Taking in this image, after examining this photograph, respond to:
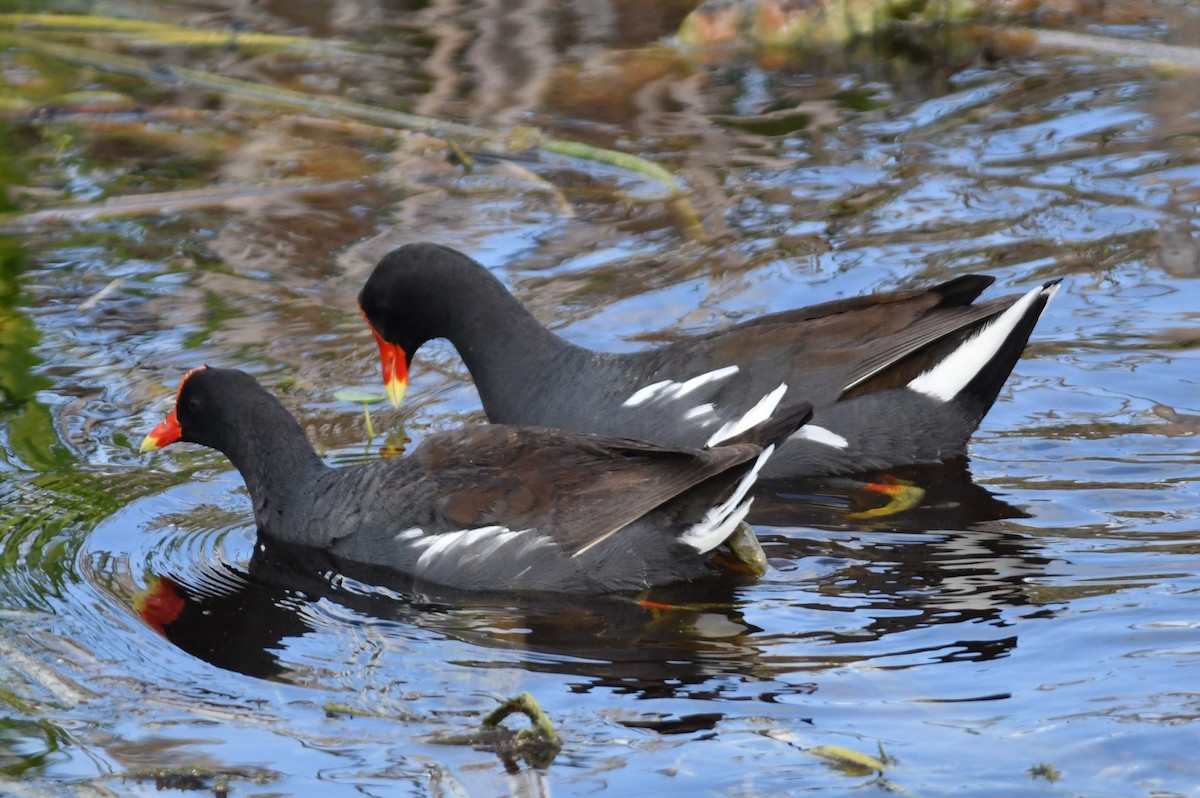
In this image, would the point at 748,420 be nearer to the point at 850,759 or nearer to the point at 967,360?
the point at 967,360

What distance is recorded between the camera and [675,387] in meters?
5.71

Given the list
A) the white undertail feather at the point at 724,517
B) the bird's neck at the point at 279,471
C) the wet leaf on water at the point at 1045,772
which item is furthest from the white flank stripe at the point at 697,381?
the wet leaf on water at the point at 1045,772

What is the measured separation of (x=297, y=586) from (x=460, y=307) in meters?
1.46

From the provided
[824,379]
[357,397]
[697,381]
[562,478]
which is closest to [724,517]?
[562,478]

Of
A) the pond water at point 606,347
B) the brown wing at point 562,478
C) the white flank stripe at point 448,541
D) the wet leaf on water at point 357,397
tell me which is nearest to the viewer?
the pond water at point 606,347

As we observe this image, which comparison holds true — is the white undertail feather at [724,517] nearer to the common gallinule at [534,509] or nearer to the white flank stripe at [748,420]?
the common gallinule at [534,509]

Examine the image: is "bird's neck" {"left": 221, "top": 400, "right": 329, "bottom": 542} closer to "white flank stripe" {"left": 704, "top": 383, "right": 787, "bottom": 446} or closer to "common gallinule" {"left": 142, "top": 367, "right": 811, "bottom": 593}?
"common gallinule" {"left": 142, "top": 367, "right": 811, "bottom": 593}

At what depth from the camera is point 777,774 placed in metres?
3.64

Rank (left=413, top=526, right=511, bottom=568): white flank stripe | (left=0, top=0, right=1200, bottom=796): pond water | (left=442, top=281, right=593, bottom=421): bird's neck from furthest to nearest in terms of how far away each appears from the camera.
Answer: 1. (left=442, top=281, right=593, bottom=421): bird's neck
2. (left=413, top=526, right=511, bottom=568): white flank stripe
3. (left=0, top=0, right=1200, bottom=796): pond water

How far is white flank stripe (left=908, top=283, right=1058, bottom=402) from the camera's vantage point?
18.7 ft

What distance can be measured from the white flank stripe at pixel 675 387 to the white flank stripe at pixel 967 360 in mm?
695

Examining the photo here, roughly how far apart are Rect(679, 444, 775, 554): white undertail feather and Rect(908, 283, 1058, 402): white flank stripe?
47.8 inches

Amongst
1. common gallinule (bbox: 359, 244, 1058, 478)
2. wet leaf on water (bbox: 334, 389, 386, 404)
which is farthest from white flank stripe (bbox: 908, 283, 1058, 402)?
wet leaf on water (bbox: 334, 389, 386, 404)

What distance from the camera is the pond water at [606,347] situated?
3.88 m
